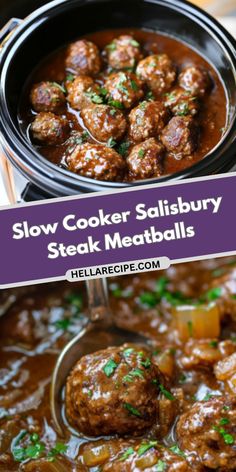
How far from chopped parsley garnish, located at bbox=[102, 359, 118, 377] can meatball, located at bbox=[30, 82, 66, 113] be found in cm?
106

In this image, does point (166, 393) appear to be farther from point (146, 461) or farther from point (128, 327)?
point (128, 327)

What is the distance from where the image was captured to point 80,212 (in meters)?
2.38

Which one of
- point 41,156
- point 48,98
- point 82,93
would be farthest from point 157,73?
point 41,156

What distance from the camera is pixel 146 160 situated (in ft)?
7.73

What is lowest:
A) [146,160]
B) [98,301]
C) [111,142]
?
[98,301]

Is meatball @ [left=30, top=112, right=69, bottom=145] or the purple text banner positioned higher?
meatball @ [left=30, top=112, right=69, bottom=145]

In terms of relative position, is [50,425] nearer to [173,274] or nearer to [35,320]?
[35,320]

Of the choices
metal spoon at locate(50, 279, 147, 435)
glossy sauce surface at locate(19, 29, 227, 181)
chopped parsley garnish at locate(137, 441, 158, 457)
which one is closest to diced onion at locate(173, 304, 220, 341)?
metal spoon at locate(50, 279, 147, 435)

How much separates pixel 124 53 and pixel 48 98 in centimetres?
38

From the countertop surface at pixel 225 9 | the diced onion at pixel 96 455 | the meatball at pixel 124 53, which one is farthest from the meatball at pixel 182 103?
the diced onion at pixel 96 455

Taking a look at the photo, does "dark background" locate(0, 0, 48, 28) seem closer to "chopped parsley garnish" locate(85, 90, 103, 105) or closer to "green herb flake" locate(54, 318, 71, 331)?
"chopped parsley garnish" locate(85, 90, 103, 105)

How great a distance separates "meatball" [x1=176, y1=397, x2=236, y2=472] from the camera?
2.74 metres

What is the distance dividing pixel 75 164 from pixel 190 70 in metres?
0.62

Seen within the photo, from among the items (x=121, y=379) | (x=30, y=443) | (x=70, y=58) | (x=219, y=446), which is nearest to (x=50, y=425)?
(x=30, y=443)
